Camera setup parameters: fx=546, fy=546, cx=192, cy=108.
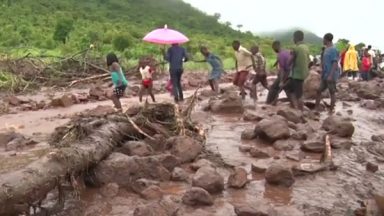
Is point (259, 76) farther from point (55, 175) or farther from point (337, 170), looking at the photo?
point (55, 175)

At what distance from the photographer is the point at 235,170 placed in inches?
242

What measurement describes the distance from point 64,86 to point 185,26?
46.2 m

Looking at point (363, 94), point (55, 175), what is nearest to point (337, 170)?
point (55, 175)

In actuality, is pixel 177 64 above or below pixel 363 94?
above

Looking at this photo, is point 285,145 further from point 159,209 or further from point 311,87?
point 311,87

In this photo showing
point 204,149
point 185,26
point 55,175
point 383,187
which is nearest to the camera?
point 55,175

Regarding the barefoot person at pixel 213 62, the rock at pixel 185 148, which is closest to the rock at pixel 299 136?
the rock at pixel 185 148

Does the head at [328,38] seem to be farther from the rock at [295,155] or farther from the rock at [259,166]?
the rock at [259,166]

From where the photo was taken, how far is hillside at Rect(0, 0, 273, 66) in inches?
1042

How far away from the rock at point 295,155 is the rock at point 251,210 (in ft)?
7.18

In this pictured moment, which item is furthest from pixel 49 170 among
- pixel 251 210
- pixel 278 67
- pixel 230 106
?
pixel 278 67

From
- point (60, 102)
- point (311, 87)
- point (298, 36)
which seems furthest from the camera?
point (311, 87)

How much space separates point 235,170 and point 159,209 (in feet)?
5.57

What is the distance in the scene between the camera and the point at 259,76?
1155 centimetres
